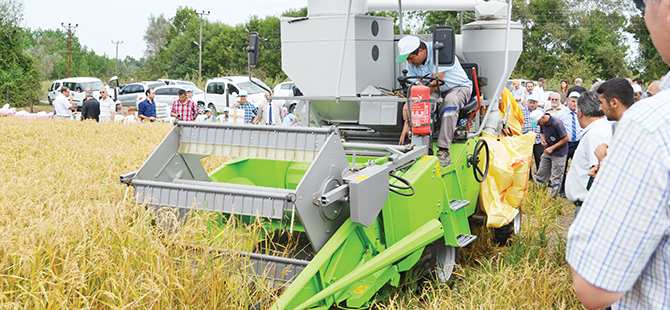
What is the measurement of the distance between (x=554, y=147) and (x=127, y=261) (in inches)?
281

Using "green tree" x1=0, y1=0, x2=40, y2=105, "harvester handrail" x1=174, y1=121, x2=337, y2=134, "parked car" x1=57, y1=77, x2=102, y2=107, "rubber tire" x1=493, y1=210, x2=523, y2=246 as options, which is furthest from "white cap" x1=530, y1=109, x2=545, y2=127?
"green tree" x1=0, y1=0, x2=40, y2=105

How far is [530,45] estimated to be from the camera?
129ft

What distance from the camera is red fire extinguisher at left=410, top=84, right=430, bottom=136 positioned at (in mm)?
4508

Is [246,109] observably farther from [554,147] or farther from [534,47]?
[534,47]

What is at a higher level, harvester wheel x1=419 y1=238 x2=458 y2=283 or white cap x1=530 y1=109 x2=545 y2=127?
white cap x1=530 y1=109 x2=545 y2=127

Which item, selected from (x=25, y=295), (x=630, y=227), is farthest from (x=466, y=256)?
(x=630, y=227)

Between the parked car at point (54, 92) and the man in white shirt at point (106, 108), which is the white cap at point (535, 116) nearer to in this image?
the man in white shirt at point (106, 108)

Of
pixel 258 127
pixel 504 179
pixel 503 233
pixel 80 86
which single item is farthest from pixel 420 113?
pixel 80 86

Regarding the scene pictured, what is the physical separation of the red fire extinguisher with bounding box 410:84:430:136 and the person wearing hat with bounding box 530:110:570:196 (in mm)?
4532

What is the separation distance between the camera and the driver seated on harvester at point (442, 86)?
480 centimetres

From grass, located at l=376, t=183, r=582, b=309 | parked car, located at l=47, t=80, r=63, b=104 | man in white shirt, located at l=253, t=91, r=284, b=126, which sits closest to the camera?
grass, located at l=376, t=183, r=582, b=309

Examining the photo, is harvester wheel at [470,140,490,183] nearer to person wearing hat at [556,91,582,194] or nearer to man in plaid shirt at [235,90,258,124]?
person wearing hat at [556,91,582,194]

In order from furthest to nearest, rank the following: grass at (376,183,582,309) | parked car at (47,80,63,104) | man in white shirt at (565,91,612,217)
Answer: parked car at (47,80,63,104), man in white shirt at (565,91,612,217), grass at (376,183,582,309)

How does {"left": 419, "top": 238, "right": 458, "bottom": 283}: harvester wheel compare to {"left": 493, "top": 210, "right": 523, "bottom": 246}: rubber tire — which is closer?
{"left": 419, "top": 238, "right": 458, "bottom": 283}: harvester wheel
